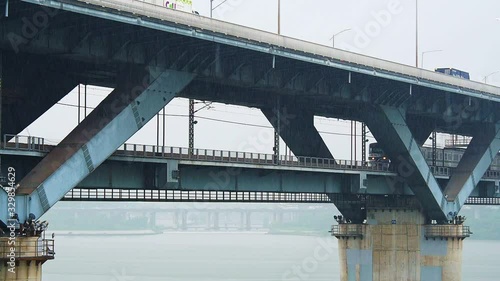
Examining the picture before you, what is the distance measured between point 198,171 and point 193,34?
12.3m

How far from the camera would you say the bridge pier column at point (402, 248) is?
8231cm

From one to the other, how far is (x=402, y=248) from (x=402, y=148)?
1648 cm

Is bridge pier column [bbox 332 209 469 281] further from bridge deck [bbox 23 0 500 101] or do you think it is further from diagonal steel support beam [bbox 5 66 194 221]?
diagonal steel support beam [bbox 5 66 194 221]

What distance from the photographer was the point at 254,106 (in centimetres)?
6838

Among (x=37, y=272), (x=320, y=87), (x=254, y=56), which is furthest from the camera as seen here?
(x=320, y=87)

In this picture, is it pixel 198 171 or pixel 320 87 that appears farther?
pixel 320 87

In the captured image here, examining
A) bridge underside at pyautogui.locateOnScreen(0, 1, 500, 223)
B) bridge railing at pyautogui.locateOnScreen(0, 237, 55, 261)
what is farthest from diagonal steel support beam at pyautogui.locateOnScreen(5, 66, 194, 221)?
bridge railing at pyautogui.locateOnScreen(0, 237, 55, 261)

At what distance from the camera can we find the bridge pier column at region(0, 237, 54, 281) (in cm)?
4038

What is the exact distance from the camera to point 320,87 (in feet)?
210

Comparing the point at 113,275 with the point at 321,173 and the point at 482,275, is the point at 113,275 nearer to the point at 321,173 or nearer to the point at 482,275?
the point at 482,275

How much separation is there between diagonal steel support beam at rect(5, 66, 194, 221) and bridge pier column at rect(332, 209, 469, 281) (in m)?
38.6

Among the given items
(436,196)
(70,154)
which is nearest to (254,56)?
(70,154)

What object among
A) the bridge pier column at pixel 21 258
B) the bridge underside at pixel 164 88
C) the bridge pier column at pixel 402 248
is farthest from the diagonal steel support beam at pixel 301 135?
the bridge pier column at pixel 21 258

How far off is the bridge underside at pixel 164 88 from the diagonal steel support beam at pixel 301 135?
0.09 m
